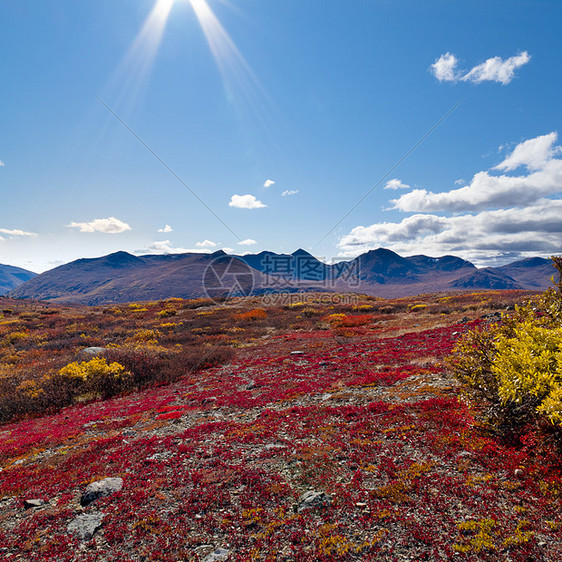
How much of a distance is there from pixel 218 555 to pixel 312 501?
206 centimetres

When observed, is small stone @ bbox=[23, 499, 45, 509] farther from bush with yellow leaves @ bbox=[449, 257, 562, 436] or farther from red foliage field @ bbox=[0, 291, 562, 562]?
bush with yellow leaves @ bbox=[449, 257, 562, 436]

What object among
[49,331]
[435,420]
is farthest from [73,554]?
[49,331]

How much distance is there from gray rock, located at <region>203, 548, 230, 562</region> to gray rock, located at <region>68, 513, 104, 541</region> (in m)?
2.62

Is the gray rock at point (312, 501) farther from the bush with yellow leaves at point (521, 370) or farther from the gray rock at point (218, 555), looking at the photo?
the bush with yellow leaves at point (521, 370)

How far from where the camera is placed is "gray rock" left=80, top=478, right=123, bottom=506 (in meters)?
6.57

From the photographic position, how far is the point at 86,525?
5.77m

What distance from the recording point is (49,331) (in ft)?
115

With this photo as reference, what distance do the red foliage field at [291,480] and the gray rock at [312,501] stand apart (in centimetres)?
5

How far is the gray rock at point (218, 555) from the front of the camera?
477cm

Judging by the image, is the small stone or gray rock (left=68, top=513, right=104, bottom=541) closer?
gray rock (left=68, top=513, right=104, bottom=541)

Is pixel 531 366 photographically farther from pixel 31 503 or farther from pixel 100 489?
pixel 31 503

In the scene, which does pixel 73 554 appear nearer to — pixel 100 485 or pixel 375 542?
pixel 100 485

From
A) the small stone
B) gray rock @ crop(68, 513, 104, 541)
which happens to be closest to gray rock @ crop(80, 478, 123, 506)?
gray rock @ crop(68, 513, 104, 541)

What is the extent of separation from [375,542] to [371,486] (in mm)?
1547
